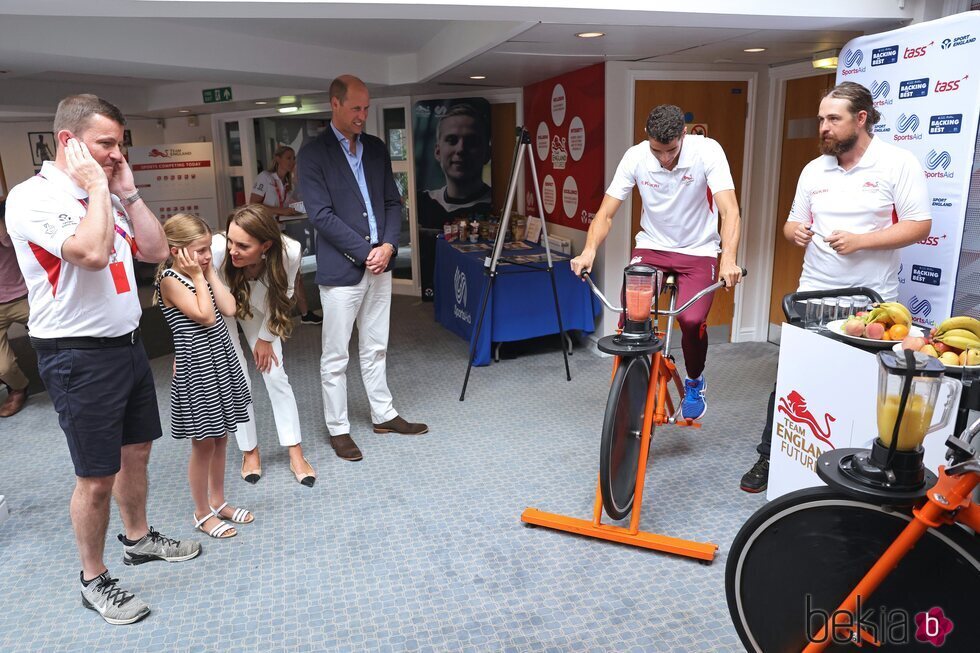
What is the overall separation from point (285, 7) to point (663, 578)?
2590 millimetres

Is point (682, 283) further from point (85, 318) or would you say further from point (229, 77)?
point (229, 77)

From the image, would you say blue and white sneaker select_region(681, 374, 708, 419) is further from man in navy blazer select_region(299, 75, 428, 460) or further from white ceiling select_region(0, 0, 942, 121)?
white ceiling select_region(0, 0, 942, 121)

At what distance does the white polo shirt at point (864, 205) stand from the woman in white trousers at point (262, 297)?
2229 millimetres

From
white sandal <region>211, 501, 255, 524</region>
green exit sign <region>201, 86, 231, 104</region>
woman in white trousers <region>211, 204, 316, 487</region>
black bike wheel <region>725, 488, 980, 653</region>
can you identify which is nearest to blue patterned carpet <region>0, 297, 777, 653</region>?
white sandal <region>211, 501, 255, 524</region>

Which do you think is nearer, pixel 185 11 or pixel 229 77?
pixel 185 11

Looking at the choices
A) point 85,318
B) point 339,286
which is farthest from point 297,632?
point 339,286

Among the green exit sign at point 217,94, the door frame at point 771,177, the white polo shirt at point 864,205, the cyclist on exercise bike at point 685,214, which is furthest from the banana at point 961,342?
Result: the green exit sign at point 217,94

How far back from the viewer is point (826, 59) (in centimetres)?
441

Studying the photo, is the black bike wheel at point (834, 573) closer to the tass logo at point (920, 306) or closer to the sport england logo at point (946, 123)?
the tass logo at point (920, 306)

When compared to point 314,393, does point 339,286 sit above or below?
above

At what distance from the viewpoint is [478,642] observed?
215 cm

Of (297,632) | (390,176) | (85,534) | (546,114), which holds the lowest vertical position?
(297,632)

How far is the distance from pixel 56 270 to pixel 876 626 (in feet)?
7.52

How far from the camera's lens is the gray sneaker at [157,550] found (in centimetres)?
258
